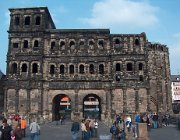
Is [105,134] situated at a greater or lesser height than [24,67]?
lesser

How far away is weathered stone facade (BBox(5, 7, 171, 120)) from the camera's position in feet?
124

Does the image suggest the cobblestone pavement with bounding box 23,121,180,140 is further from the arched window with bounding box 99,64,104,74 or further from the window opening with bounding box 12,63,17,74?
the window opening with bounding box 12,63,17,74

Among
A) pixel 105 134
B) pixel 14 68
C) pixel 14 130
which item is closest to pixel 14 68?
pixel 14 68

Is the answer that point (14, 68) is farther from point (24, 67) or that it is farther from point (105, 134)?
point (105, 134)

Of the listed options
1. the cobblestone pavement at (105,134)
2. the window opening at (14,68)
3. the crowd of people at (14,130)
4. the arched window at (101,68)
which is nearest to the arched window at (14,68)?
the window opening at (14,68)

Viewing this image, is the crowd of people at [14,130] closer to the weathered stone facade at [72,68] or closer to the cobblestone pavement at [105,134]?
the cobblestone pavement at [105,134]

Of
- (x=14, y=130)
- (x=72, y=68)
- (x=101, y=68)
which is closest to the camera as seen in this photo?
(x=14, y=130)

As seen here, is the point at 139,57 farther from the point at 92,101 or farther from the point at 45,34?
the point at 92,101

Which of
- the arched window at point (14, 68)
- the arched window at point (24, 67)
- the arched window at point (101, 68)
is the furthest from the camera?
the arched window at point (101, 68)

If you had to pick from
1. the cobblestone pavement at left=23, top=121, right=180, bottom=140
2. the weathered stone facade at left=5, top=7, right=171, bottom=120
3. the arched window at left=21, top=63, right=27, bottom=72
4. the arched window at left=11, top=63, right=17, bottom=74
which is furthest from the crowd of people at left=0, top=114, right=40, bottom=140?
the arched window at left=11, top=63, right=17, bottom=74

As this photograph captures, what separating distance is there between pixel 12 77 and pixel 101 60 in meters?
12.7

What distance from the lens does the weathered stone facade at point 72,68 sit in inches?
1484

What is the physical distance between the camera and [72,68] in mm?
39094

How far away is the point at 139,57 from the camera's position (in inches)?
1538
